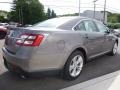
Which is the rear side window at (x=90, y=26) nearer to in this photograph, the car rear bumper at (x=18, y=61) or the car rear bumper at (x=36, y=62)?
the car rear bumper at (x=36, y=62)

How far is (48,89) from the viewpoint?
387 centimetres

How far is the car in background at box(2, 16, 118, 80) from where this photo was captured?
3.61 metres

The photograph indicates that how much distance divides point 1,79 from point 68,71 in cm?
151

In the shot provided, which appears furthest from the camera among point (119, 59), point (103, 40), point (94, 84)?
point (119, 59)

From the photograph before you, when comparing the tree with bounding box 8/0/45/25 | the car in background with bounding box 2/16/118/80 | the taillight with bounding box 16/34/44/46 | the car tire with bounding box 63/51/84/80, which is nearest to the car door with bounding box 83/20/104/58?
the car in background with bounding box 2/16/118/80

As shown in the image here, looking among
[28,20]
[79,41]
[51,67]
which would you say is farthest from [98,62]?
[28,20]

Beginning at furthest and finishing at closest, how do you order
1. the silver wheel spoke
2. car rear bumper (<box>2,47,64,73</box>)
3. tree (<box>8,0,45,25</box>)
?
tree (<box>8,0,45,25</box>), the silver wheel spoke, car rear bumper (<box>2,47,64,73</box>)

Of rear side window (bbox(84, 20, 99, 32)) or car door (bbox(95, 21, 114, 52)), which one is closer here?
rear side window (bbox(84, 20, 99, 32))

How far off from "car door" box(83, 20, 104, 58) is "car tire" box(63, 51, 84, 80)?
1.19 ft

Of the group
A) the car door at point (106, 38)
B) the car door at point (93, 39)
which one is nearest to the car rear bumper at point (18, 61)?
the car door at point (93, 39)

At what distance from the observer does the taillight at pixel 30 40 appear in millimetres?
3604

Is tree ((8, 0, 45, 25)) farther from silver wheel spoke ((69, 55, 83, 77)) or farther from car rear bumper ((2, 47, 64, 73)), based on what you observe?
car rear bumper ((2, 47, 64, 73))

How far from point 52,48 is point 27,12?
58.1m

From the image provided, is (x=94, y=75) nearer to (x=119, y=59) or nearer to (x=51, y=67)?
(x=51, y=67)
